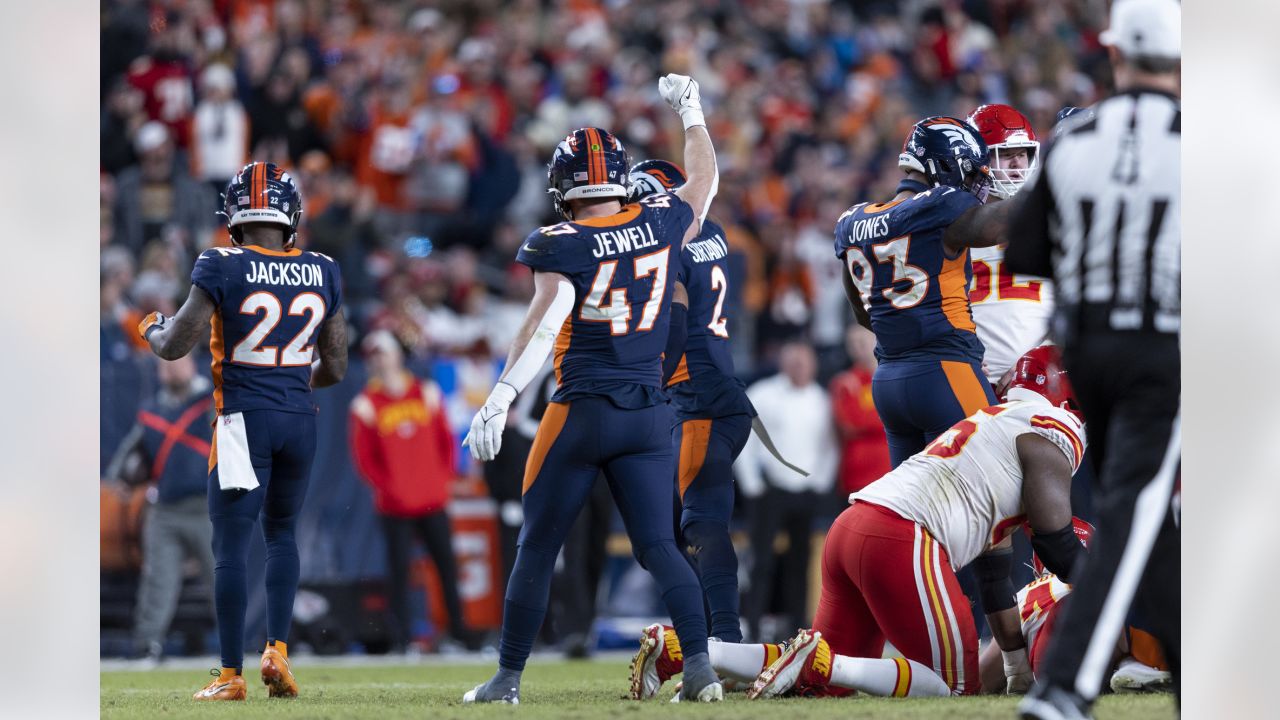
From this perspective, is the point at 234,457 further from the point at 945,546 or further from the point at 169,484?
the point at 169,484

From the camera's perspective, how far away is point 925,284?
606 centimetres

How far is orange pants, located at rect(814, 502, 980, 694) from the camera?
518 cm

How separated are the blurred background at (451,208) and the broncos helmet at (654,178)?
3217mm

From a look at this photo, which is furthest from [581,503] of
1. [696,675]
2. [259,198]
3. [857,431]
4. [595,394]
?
[857,431]

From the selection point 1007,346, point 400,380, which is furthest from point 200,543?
point 1007,346

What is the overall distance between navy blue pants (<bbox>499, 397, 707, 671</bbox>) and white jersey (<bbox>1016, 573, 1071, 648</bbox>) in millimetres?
1205

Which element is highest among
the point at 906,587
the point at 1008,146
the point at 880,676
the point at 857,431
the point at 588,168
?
the point at 1008,146

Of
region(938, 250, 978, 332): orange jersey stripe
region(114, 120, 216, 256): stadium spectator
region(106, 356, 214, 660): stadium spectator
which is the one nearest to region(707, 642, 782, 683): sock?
region(938, 250, 978, 332): orange jersey stripe

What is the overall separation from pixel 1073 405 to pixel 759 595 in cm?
421

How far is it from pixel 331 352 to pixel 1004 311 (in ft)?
9.32

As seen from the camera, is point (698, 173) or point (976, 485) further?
point (698, 173)

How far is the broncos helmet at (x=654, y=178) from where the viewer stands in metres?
6.78
